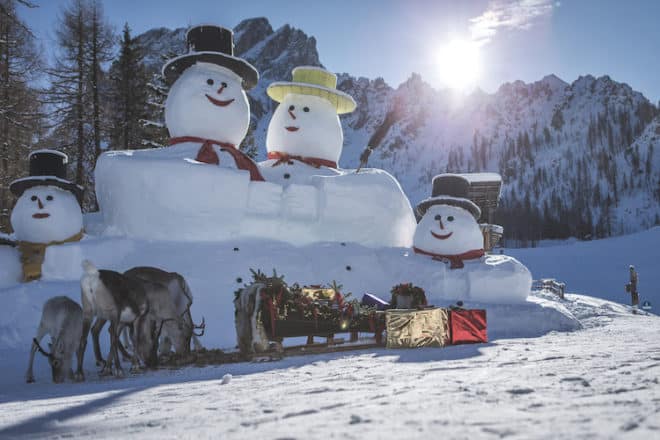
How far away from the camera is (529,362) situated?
4.16 meters

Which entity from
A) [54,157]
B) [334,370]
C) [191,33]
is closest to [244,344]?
[334,370]

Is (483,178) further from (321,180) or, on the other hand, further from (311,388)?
(311,388)

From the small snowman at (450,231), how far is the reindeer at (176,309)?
5111mm

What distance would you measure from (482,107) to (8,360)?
11934 cm

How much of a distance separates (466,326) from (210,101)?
603 cm

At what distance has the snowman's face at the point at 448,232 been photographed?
9.23 metres

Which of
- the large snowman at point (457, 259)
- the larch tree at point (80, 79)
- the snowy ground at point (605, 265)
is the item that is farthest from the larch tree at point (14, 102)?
the snowy ground at point (605, 265)

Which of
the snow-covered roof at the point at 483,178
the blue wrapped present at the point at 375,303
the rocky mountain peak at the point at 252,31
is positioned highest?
the rocky mountain peak at the point at 252,31

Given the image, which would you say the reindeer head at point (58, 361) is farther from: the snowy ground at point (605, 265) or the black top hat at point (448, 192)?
the snowy ground at point (605, 265)

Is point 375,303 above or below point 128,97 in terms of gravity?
below

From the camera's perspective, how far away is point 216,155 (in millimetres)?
8891

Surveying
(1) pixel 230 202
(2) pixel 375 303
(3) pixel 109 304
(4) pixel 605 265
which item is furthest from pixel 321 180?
(4) pixel 605 265

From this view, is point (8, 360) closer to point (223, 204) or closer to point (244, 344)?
point (244, 344)

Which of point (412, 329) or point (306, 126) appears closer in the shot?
point (412, 329)
